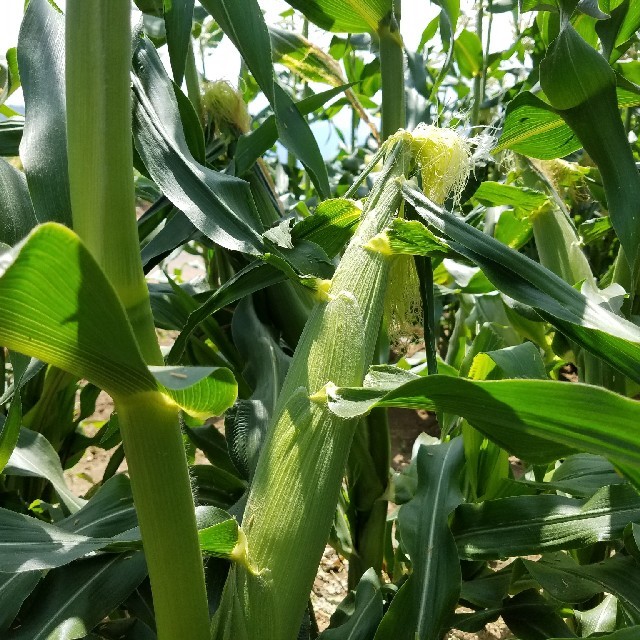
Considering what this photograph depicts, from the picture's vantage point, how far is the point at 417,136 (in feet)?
2.25

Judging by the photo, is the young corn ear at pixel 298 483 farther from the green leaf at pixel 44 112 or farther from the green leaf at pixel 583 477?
the green leaf at pixel 583 477

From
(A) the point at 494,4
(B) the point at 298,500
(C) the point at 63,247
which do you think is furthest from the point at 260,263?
(A) the point at 494,4

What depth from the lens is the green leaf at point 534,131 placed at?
0.82 m

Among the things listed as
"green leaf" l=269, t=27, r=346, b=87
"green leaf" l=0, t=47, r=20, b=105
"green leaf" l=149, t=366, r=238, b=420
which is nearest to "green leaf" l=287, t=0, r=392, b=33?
"green leaf" l=269, t=27, r=346, b=87

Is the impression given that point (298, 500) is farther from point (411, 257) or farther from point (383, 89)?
point (383, 89)

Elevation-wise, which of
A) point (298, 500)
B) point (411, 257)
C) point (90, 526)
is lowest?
point (90, 526)

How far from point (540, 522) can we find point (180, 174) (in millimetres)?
513

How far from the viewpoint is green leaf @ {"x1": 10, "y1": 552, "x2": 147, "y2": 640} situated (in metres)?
0.63

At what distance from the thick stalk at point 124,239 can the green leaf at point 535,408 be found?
0.12 m

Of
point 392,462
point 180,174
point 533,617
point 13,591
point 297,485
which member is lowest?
point 392,462

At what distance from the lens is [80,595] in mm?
666

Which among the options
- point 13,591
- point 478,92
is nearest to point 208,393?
point 13,591

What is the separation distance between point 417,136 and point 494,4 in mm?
1095

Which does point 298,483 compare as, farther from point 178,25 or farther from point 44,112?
point 178,25
